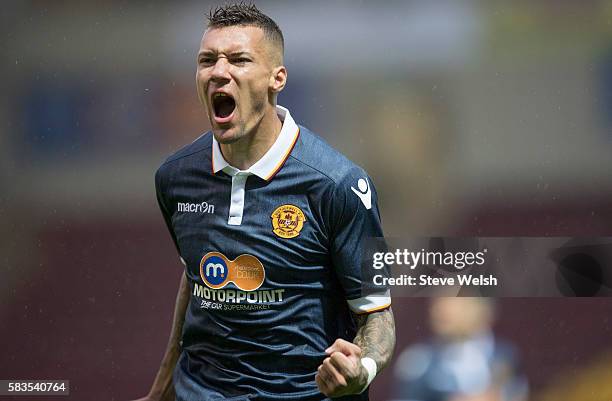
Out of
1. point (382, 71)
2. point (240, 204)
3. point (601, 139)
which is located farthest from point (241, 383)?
point (601, 139)

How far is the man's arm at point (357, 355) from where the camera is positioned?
246 centimetres

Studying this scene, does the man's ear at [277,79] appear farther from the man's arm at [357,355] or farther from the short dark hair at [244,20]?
the man's arm at [357,355]

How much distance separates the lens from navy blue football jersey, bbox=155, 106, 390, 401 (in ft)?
9.27

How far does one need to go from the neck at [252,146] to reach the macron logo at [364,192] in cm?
26

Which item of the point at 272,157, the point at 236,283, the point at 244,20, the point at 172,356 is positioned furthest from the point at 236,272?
the point at 244,20

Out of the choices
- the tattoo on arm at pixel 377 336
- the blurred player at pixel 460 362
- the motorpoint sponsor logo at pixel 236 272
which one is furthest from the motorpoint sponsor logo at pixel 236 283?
the blurred player at pixel 460 362

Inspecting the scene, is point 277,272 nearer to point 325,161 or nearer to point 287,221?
point 287,221

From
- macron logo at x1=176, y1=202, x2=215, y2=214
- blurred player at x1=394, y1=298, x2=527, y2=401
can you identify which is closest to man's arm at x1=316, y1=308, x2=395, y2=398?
macron logo at x1=176, y1=202, x2=215, y2=214

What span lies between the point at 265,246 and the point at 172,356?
1.62 ft

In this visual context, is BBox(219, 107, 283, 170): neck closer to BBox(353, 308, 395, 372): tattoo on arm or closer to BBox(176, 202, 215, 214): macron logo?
BBox(176, 202, 215, 214): macron logo

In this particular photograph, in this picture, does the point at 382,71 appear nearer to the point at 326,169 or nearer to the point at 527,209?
the point at 527,209

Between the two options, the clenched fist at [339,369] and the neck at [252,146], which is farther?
the neck at [252,146]

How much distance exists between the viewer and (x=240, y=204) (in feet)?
9.48

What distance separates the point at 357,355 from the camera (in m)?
2.49
